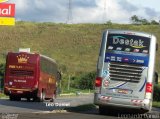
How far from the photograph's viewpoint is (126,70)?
963 inches

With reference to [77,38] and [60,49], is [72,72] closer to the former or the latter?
[60,49]

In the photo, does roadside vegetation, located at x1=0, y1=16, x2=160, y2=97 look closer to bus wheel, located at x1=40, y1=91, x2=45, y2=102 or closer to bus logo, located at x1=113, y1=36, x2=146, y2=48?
bus wheel, located at x1=40, y1=91, x2=45, y2=102

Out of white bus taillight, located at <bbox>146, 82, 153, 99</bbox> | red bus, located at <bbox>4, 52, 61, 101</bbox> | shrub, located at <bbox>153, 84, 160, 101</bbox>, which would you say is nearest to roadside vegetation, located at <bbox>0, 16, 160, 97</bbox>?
shrub, located at <bbox>153, 84, 160, 101</bbox>

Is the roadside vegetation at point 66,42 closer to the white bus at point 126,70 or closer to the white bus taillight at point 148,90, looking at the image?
the white bus at point 126,70

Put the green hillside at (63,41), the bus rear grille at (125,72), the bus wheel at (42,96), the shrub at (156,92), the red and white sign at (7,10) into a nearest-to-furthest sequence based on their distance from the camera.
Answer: the red and white sign at (7,10)
the bus rear grille at (125,72)
the bus wheel at (42,96)
the shrub at (156,92)
the green hillside at (63,41)

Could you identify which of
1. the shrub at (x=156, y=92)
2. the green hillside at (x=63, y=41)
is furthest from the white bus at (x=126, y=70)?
the green hillside at (x=63, y=41)

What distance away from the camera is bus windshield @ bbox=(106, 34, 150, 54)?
2445cm

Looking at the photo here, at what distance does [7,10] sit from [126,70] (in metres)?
5.88

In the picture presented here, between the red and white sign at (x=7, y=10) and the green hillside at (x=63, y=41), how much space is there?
5499cm

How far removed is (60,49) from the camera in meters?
93.4

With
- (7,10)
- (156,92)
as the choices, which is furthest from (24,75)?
(7,10)

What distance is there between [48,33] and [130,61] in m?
79.0

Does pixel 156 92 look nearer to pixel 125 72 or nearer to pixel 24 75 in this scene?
pixel 24 75

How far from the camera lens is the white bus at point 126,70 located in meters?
24.2
